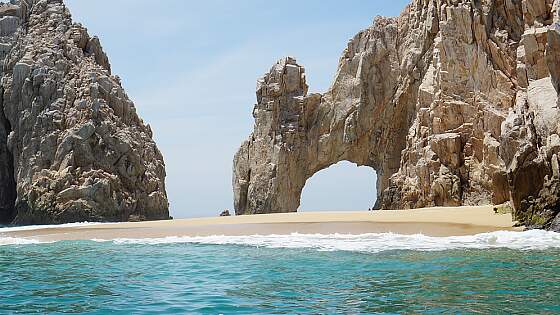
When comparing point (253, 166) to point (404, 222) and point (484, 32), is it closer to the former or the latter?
point (484, 32)

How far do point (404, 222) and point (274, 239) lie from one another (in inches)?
204

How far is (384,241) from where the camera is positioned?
1466 cm

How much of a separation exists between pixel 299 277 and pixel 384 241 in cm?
605

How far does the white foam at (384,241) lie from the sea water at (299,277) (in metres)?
0.05

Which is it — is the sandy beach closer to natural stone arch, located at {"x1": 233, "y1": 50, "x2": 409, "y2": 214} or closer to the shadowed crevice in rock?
natural stone arch, located at {"x1": 233, "y1": 50, "x2": 409, "y2": 214}

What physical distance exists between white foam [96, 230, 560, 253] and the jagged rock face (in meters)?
21.5

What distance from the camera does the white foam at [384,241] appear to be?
12.8 m

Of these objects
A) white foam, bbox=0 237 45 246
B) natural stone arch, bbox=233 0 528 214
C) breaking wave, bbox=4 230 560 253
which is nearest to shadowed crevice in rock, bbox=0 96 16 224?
natural stone arch, bbox=233 0 528 214

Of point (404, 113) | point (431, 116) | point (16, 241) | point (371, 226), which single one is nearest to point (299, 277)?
point (371, 226)

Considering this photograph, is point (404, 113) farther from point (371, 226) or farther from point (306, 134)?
point (371, 226)

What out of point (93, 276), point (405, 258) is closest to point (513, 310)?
point (405, 258)

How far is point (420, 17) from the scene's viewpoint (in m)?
37.7

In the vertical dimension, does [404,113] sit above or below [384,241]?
above

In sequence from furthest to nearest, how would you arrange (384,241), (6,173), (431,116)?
(6,173) → (431,116) → (384,241)
